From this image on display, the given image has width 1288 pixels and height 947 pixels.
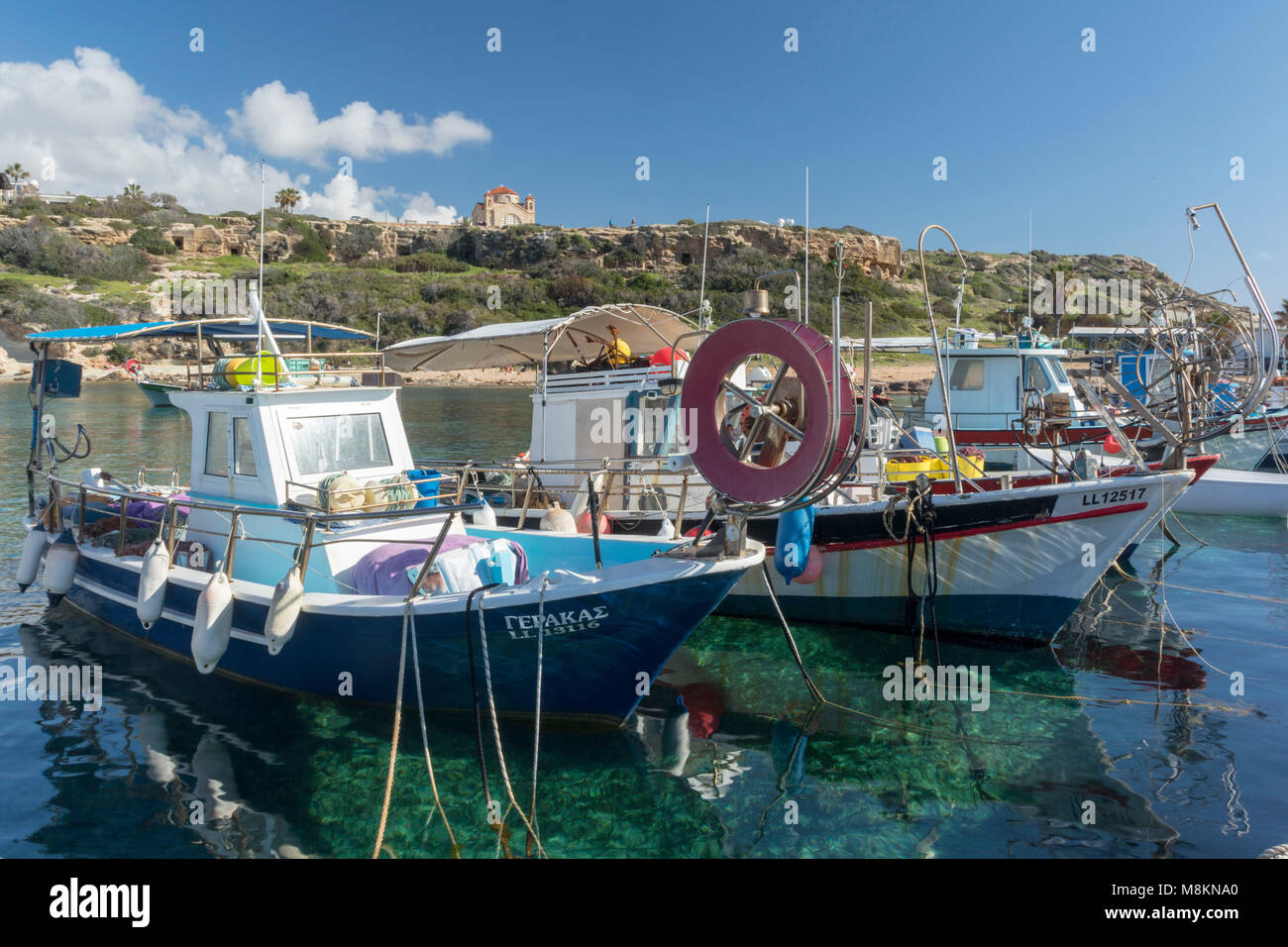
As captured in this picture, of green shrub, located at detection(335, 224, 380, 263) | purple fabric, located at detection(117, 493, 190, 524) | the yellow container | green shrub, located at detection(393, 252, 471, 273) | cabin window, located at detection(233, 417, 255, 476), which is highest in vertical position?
green shrub, located at detection(335, 224, 380, 263)

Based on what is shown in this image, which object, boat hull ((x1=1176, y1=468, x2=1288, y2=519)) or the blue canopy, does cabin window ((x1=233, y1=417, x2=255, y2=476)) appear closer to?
the blue canopy

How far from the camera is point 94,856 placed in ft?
18.4

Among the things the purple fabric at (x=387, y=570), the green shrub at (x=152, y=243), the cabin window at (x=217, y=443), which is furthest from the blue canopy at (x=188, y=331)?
the green shrub at (x=152, y=243)

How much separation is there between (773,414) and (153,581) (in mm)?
5995

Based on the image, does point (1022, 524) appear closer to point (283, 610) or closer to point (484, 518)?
point (484, 518)

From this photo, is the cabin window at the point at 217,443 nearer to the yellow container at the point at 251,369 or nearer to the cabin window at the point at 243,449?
the cabin window at the point at 243,449

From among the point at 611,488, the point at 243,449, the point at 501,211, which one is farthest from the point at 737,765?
the point at 501,211

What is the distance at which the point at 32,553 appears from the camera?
407 inches

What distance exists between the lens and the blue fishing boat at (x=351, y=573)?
651 centimetres

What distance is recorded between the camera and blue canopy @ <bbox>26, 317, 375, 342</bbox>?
883cm

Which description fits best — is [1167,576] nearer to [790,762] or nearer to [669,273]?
[790,762]

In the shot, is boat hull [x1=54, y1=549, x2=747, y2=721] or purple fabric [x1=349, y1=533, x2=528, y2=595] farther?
purple fabric [x1=349, y1=533, x2=528, y2=595]

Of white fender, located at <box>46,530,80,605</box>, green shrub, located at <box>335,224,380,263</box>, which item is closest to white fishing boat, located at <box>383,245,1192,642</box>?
white fender, located at <box>46,530,80,605</box>

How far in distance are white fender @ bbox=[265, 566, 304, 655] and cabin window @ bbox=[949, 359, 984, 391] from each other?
14.0 m
